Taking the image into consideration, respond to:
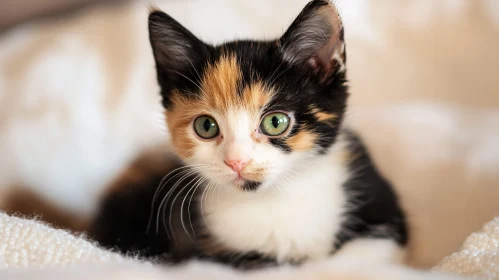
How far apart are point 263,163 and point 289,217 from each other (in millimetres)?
188

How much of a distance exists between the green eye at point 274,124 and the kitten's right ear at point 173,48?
0.62 feet

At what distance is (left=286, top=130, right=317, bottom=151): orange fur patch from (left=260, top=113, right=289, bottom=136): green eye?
25 mm

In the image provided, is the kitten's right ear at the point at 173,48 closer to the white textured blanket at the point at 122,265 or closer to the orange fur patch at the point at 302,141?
the orange fur patch at the point at 302,141

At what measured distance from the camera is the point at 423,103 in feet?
4.27

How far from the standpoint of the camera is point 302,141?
0.92 meters

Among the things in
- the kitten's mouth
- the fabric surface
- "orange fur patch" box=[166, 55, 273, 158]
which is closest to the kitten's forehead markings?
"orange fur patch" box=[166, 55, 273, 158]

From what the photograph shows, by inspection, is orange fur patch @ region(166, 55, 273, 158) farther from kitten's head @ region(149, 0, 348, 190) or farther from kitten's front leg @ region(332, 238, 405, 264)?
kitten's front leg @ region(332, 238, 405, 264)

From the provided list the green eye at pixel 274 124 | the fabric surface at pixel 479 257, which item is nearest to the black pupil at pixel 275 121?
the green eye at pixel 274 124

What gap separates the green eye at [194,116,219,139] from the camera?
0.93m

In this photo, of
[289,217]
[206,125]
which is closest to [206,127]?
[206,125]

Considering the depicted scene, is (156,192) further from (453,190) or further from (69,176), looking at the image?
(453,190)

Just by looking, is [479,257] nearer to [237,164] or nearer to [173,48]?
[237,164]

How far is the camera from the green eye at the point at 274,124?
2.94 ft

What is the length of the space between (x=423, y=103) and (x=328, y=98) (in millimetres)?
451
